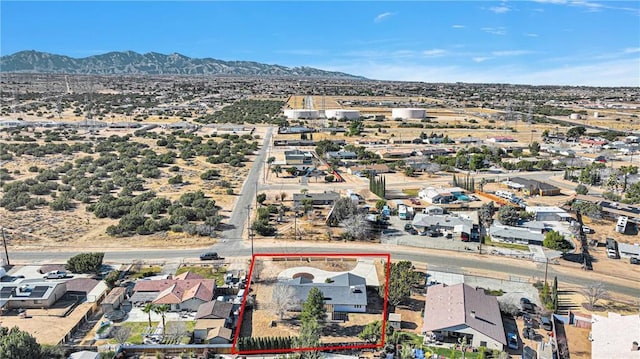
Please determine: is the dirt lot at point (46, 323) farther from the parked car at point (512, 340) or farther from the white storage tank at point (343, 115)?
the white storage tank at point (343, 115)

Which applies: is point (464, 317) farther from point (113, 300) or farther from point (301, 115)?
point (301, 115)

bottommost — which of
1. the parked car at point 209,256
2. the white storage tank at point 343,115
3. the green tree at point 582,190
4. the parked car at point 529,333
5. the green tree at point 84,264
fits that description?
the parked car at point 529,333

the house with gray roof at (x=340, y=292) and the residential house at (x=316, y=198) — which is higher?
the residential house at (x=316, y=198)

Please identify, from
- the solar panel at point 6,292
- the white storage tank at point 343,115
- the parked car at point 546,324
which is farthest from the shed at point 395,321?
the white storage tank at point 343,115

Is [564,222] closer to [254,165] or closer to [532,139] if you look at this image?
[254,165]

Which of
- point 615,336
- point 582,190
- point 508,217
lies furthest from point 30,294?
point 582,190

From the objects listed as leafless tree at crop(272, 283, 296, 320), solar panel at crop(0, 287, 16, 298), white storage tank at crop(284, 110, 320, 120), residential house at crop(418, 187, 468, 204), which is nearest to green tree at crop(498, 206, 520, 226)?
residential house at crop(418, 187, 468, 204)
